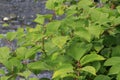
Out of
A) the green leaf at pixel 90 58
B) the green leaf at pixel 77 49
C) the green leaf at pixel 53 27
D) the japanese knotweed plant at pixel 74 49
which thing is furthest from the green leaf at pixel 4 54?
the green leaf at pixel 90 58

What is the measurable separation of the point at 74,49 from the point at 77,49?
0.02m

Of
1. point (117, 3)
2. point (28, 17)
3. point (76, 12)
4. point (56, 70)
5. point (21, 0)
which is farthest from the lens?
point (21, 0)

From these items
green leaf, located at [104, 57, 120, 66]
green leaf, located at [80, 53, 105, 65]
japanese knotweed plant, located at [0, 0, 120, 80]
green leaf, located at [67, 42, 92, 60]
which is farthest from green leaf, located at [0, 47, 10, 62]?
green leaf, located at [104, 57, 120, 66]

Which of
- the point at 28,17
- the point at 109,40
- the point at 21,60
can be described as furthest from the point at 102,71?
the point at 28,17

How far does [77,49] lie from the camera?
222cm

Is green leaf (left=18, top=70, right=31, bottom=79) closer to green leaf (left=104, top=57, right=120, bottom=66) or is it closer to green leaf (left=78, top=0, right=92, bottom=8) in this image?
green leaf (left=104, top=57, right=120, bottom=66)

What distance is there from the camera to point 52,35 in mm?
2537

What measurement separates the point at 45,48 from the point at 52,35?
11 centimetres

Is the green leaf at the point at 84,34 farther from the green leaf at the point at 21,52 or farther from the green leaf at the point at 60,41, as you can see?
the green leaf at the point at 21,52

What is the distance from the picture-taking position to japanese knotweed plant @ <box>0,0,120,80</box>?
219cm

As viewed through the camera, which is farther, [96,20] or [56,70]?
[96,20]

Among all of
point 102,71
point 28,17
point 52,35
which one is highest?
point 52,35

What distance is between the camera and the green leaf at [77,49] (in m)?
2.19

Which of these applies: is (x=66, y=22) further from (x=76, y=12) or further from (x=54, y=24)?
(x=76, y=12)
